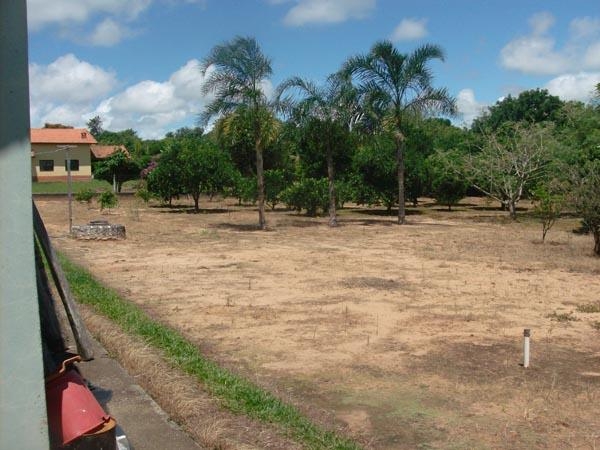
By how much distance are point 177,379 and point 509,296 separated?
255 inches

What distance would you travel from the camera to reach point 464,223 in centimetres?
2547

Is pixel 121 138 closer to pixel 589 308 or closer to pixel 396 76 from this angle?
pixel 396 76

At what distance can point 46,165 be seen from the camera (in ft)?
177

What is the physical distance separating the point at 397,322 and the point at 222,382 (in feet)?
11.5

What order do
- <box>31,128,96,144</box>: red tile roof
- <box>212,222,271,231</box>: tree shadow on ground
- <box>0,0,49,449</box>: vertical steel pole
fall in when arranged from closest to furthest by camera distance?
<box>0,0,49,449</box>: vertical steel pole, <box>212,222,271,231</box>: tree shadow on ground, <box>31,128,96,144</box>: red tile roof

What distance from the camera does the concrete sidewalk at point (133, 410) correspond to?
3.52 m

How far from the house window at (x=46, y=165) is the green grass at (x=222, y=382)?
49.0m

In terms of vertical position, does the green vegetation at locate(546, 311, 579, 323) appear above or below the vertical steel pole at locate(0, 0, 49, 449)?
below

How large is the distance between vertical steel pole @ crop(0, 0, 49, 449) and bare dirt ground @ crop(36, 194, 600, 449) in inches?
A: 109

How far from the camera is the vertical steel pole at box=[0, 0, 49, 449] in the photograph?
2.19m

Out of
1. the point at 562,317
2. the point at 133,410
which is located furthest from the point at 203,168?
the point at 133,410

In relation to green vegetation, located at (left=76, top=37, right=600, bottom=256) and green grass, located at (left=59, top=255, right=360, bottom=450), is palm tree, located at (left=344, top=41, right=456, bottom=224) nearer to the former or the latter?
green vegetation, located at (left=76, top=37, right=600, bottom=256)

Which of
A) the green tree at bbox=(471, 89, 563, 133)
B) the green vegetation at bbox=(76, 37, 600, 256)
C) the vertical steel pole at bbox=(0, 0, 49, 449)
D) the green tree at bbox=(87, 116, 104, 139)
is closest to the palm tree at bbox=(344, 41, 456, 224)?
the green vegetation at bbox=(76, 37, 600, 256)

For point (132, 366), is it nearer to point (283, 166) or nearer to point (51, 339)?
point (51, 339)
